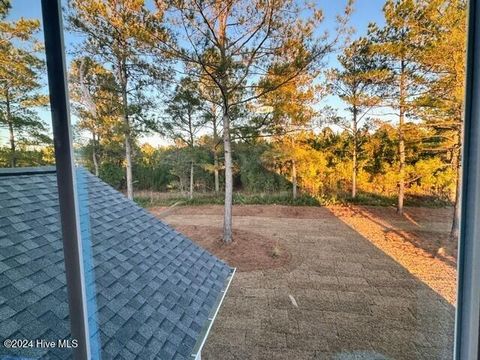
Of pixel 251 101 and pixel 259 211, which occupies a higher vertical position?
pixel 251 101

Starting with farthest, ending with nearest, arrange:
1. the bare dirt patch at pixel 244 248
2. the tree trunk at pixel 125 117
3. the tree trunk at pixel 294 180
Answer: the bare dirt patch at pixel 244 248, the tree trunk at pixel 294 180, the tree trunk at pixel 125 117

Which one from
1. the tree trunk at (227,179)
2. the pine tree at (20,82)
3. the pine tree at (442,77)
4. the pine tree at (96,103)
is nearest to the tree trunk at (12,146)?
the pine tree at (20,82)

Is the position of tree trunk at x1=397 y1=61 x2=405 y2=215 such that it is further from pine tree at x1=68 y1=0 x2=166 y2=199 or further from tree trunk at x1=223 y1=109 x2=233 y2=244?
pine tree at x1=68 y1=0 x2=166 y2=199

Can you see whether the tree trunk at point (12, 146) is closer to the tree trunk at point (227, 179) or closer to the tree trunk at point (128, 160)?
the tree trunk at point (128, 160)

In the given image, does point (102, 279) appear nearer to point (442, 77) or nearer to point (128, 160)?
point (128, 160)

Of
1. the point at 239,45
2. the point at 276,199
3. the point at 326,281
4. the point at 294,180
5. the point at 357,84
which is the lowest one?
the point at 326,281

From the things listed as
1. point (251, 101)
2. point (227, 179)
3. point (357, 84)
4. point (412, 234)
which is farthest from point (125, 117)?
point (412, 234)

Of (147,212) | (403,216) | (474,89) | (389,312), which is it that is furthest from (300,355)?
(474,89)
